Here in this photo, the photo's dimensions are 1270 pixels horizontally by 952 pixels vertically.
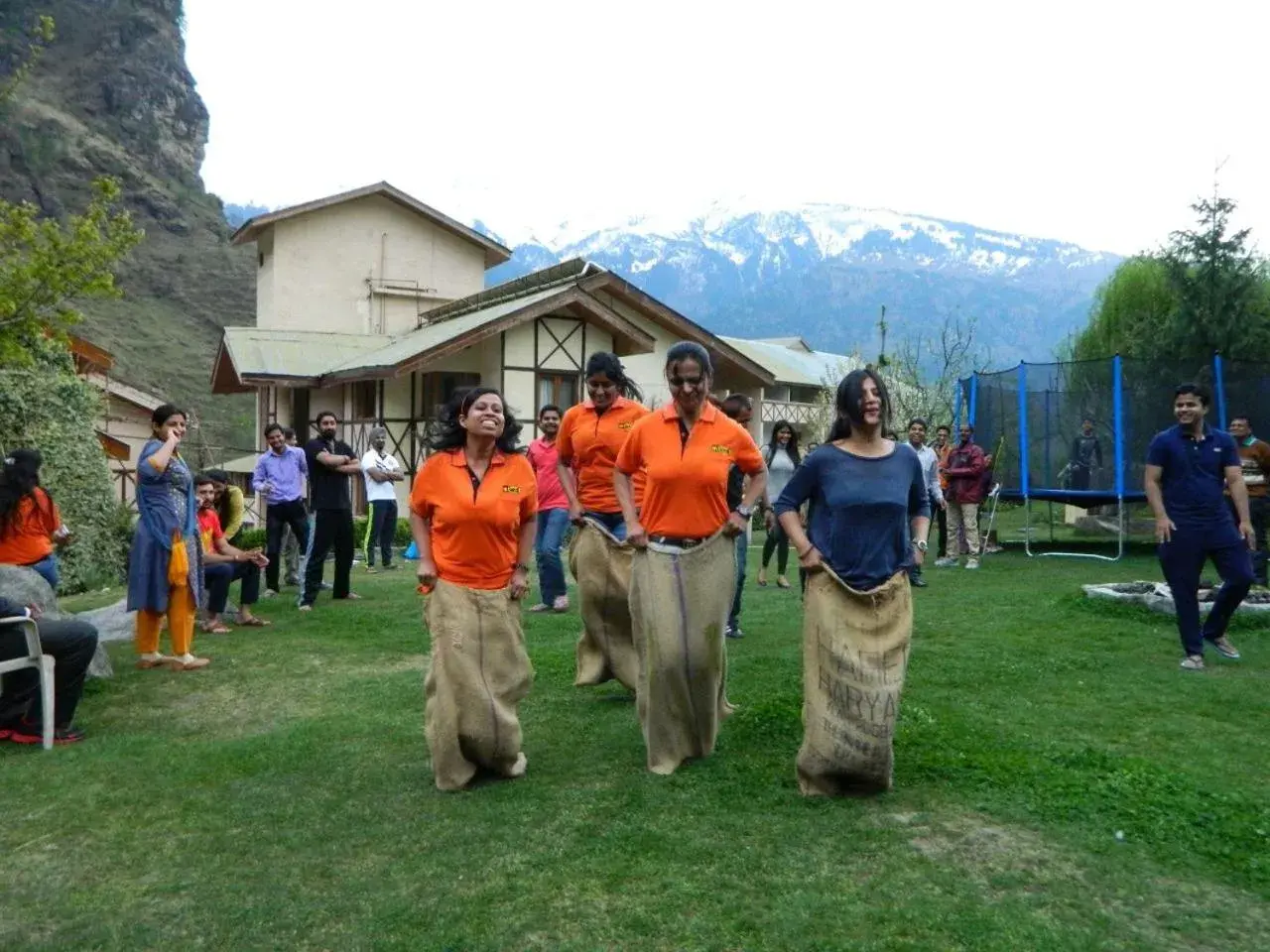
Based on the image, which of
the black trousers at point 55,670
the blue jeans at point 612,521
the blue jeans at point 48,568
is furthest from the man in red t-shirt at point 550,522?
the black trousers at point 55,670

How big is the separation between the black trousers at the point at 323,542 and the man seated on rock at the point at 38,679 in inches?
167

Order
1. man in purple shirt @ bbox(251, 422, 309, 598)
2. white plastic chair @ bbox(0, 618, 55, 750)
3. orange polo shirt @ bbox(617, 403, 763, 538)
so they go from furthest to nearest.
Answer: man in purple shirt @ bbox(251, 422, 309, 598)
white plastic chair @ bbox(0, 618, 55, 750)
orange polo shirt @ bbox(617, 403, 763, 538)

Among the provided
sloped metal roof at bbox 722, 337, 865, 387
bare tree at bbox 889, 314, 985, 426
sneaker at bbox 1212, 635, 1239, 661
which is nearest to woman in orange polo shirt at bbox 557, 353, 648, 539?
sneaker at bbox 1212, 635, 1239, 661

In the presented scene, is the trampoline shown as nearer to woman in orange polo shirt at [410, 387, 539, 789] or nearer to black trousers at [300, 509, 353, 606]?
black trousers at [300, 509, 353, 606]

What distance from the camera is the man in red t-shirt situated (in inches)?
400

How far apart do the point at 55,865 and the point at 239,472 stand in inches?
1096

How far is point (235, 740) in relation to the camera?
6309mm

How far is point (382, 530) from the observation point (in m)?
14.6

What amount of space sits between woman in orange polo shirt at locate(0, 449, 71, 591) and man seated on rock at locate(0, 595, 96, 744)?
0.94 metres

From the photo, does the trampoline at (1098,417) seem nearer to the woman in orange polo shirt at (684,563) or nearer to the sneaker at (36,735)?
the woman in orange polo shirt at (684,563)

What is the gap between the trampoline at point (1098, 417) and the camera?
1532 centimetres

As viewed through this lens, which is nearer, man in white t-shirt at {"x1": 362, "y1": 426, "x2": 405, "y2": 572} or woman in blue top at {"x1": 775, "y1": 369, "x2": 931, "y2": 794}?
woman in blue top at {"x1": 775, "y1": 369, "x2": 931, "y2": 794}

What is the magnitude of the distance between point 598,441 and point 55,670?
3.40m

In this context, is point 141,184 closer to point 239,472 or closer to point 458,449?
point 239,472
